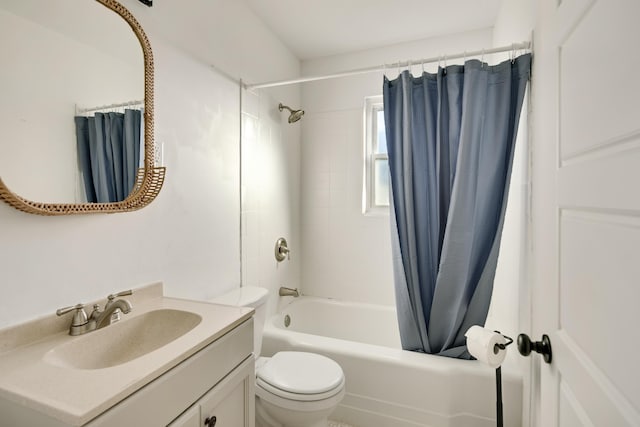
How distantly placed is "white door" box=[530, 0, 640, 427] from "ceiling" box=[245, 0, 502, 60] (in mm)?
1438

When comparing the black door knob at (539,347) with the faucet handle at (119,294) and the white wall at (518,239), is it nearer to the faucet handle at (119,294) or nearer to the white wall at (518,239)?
the white wall at (518,239)

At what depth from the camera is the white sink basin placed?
0.90 meters

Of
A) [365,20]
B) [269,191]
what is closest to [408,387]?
[269,191]

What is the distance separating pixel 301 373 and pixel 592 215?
4.33 ft

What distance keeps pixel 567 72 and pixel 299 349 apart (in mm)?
1718

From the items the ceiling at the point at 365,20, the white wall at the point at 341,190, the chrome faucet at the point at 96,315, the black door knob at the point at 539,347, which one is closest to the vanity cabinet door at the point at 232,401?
the chrome faucet at the point at 96,315

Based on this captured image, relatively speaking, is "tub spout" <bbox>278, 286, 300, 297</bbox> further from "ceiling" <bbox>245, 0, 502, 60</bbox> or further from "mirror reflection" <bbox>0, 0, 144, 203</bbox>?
"ceiling" <bbox>245, 0, 502, 60</bbox>

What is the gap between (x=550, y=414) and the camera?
82cm

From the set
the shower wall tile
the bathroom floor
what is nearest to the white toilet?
the bathroom floor

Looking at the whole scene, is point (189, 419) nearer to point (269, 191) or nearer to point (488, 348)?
point (488, 348)

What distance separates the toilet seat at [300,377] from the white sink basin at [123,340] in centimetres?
54

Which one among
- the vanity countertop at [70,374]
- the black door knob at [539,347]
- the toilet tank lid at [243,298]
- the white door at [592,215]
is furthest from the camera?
the toilet tank lid at [243,298]

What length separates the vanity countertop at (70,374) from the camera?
0.61m

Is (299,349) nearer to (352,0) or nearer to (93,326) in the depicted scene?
(93,326)
